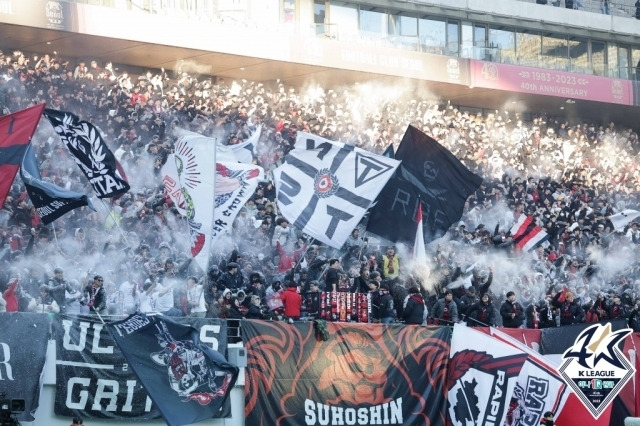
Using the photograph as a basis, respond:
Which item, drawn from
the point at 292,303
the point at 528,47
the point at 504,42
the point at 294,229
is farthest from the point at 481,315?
the point at 528,47

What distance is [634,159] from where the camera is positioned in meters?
42.8

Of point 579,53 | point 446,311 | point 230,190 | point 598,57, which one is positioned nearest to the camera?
point 230,190

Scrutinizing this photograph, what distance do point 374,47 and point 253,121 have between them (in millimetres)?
8351

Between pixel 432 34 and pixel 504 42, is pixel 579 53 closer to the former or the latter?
pixel 504 42

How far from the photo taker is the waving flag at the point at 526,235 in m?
29.9

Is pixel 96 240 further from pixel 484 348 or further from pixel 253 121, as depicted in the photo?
pixel 253 121

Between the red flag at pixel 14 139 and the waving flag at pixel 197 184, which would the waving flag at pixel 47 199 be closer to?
the red flag at pixel 14 139

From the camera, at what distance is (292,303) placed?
21.5 m

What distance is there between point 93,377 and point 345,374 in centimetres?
459

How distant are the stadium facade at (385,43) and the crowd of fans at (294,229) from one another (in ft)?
2.38

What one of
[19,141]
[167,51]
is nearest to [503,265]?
[167,51]

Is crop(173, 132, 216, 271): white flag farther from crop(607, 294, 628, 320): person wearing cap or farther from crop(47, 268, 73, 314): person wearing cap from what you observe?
crop(607, 294, 628, 320): person wearing cap

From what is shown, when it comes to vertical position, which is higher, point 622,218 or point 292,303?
point 622,218

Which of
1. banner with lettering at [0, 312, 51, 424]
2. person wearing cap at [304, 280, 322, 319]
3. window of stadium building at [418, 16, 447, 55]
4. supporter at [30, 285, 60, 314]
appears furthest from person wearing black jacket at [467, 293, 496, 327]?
window of stadium building at [418, 16, 447, 55]
